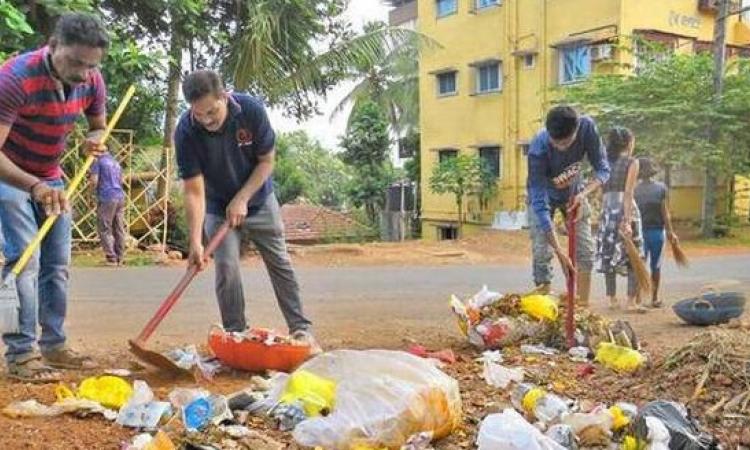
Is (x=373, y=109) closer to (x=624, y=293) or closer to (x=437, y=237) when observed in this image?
(x=437, y=237)

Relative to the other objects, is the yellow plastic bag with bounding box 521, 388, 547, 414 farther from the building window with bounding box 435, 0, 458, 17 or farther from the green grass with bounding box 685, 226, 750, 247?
the building window with bounding box 435, 0, 458, 17

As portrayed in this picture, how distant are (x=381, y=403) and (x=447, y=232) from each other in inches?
854

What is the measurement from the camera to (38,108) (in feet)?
12.5

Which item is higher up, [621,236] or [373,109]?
[373,109]

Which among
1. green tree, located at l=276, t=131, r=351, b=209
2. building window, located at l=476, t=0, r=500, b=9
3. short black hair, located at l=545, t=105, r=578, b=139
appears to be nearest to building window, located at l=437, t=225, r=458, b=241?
building window, located at l=476, t=0, r=500, b=9

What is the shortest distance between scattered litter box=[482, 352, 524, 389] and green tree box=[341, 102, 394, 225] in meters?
20.2

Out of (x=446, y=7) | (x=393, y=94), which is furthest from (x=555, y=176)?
(x=393, y=94)

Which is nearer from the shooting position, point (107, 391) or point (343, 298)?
point (107, 391)

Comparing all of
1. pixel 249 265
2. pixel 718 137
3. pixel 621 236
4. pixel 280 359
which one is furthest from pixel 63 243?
pixel 718 137

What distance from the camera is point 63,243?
411 cm

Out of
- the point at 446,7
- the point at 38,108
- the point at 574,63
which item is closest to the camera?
the point at 38,108

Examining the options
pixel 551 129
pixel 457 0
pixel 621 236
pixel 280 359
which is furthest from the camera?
pixel 457 0

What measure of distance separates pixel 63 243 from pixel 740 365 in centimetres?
330

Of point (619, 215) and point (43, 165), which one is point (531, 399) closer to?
point (43, 165)
